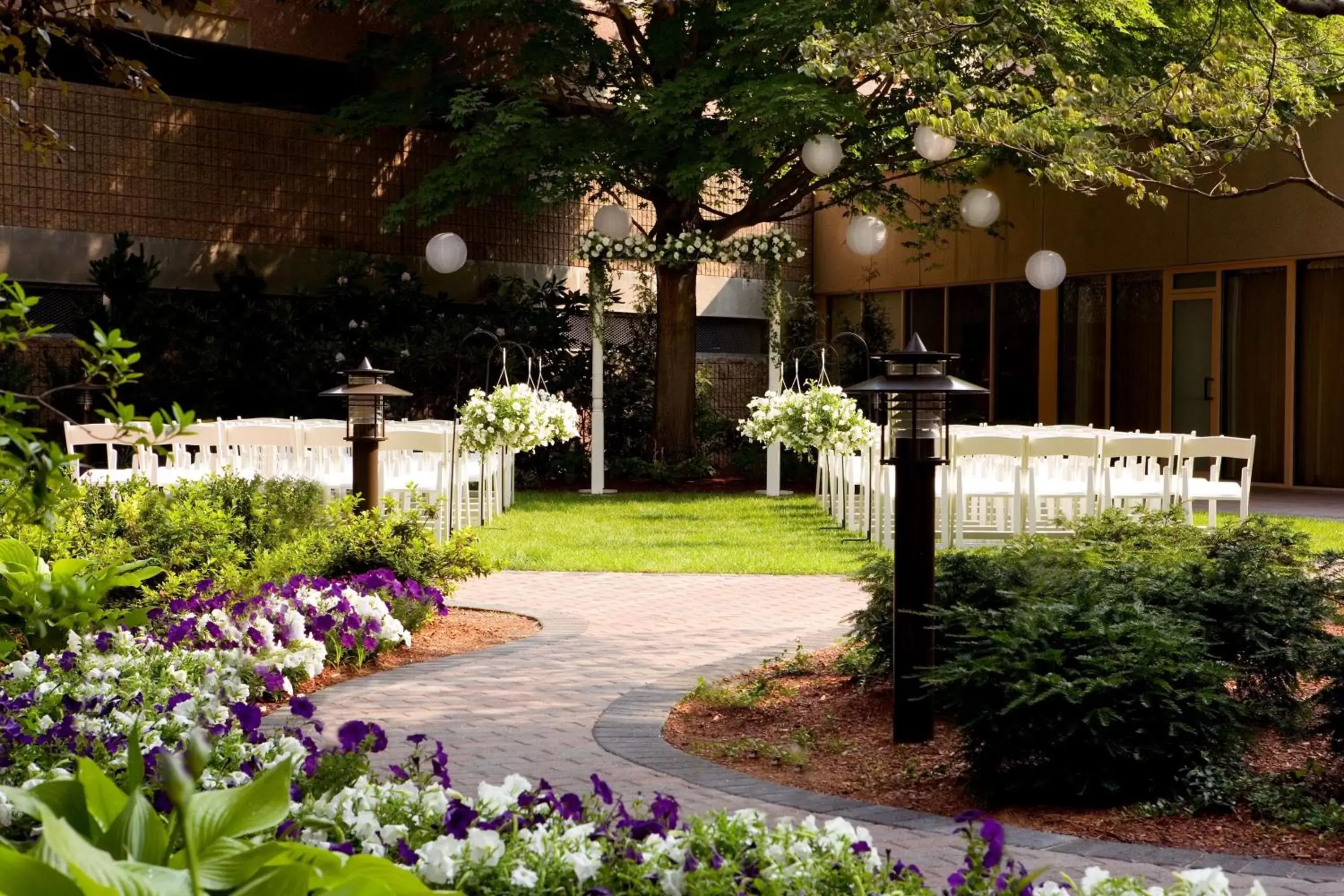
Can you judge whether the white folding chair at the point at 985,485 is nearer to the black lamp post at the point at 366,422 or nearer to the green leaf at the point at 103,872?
the black lamp post at the point at 366,422

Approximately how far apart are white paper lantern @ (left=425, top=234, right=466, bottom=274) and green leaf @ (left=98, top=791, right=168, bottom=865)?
17.6 metres

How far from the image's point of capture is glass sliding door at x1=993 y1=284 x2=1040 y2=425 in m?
22.4

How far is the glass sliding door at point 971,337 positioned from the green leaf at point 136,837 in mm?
21805

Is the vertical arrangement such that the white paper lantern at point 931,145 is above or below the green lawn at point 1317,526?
above

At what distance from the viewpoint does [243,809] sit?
165 cm

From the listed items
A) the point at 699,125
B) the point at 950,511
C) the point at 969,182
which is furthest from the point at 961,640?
the point at 969,182

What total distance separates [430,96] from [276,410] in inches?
170

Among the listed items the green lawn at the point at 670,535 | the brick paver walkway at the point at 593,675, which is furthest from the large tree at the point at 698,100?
the brick paver walkway at the point at 593,675

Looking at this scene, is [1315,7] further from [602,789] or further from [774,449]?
[774,449]

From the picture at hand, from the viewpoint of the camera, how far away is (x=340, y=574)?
8.32m

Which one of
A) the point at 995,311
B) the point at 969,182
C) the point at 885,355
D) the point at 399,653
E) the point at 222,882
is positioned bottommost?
the point at 399,653

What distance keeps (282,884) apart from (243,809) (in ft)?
0.46

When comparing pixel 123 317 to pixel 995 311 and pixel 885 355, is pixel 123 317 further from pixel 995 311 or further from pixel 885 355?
pixel 885 355

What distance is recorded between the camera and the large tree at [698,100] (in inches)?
618
